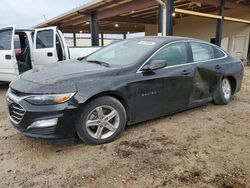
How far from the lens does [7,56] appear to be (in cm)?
626

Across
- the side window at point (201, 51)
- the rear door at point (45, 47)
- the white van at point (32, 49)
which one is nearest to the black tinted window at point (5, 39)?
the white van at point (32, 49)

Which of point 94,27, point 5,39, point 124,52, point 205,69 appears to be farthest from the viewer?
point 94,27

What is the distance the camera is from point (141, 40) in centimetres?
409

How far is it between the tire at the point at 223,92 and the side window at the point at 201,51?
62cm

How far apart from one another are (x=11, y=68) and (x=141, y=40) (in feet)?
13.0

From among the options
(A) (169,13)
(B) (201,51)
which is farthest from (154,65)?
(A) (169,13)

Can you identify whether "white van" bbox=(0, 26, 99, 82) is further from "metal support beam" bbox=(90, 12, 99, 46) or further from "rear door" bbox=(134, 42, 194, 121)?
"metal support beam" bbox=(90, 12, 99, 46)

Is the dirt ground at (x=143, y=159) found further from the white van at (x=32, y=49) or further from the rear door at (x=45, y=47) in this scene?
the rear door at (x=45, y=47)

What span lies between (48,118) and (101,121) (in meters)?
0.69

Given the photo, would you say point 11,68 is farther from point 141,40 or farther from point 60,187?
point 60,187

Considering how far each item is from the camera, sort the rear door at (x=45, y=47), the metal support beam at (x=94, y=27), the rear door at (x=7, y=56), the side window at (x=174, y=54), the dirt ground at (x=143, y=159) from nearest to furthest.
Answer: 1. the dirt ground at (x=143, y=159)
2. the side window at (x=174, y=54)
3. the rear door at (x=7, y=56)
4. the rear door at (x=45, y=47)
5. the metal support beam at (x=94, y=27)

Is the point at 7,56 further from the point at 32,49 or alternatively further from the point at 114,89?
the point at 114,89

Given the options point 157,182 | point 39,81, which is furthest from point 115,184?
point 39,81

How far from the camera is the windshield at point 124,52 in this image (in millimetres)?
3593
